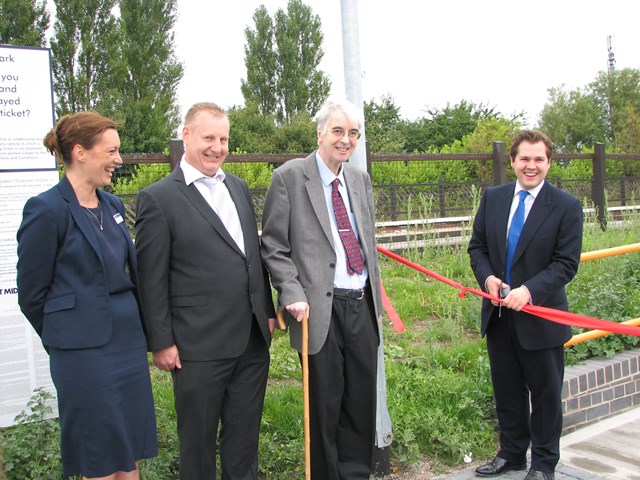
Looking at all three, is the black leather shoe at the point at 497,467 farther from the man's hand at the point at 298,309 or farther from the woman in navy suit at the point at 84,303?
the woman in navy suit at the point at 84,303

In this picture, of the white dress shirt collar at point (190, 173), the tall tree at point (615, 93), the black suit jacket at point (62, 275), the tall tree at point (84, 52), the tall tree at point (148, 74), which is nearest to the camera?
the black suit jacket at point (62, 275)

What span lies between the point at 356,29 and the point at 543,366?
7.06 feet

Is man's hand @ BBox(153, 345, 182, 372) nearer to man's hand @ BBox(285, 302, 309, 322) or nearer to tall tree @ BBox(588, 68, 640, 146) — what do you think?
man's hand @ BBox(285, 302, 309, 322)

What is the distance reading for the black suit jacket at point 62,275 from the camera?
2607 mm

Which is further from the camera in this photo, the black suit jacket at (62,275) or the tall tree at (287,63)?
the tall tree at (287,63)

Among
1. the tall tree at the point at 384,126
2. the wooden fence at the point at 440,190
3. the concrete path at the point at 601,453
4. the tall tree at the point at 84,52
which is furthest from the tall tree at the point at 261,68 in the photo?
the concrete path at the point at 601,453

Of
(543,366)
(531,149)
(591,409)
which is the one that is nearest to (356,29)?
(531,149)

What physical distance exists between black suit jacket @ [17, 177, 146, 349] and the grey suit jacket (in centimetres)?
87

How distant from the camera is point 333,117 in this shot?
10.7 feet

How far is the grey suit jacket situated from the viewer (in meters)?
3.22

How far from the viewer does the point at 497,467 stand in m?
3.90

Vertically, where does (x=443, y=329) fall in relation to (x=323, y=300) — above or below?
below

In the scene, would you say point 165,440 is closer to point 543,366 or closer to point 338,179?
point 338,179

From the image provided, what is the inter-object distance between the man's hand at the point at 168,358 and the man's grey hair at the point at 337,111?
131 centimetres
